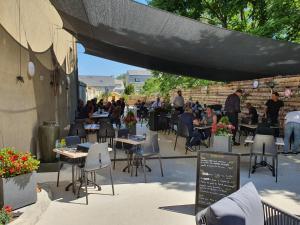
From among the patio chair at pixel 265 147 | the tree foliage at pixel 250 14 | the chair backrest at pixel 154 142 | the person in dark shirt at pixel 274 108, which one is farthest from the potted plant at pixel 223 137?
the tree foliage at pixel 250 14

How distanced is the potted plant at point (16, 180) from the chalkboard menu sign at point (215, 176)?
2.13m

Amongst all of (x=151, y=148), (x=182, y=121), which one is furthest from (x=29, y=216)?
(x=182, y=121)

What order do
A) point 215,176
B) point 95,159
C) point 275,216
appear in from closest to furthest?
point 275,216 < point 215,176 < point 95,159

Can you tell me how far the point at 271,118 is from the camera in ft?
30.5

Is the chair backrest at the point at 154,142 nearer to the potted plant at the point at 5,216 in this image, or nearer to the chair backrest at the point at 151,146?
the chair backrest at the point at 151,146

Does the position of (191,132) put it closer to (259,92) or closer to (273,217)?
(259,92)

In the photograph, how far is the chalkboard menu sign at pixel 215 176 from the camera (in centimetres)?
392

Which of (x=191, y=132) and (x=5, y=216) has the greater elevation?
(x=191, y=132)

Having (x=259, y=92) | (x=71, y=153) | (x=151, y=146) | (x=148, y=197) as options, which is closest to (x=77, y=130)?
(x=151, y=146)

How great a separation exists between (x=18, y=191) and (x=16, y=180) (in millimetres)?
142

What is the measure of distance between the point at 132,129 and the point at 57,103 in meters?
3.35

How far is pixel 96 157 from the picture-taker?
4.75 metres

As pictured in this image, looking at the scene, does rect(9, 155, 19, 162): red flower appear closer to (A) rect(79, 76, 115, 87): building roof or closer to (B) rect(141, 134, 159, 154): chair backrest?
(B) rect(141, 134, 159, 154): chair backrest

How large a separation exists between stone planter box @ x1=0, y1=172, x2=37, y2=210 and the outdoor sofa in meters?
2.48
